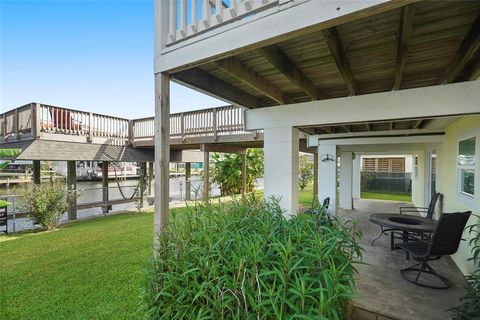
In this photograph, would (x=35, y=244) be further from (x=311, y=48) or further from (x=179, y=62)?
(x=311, y=48)

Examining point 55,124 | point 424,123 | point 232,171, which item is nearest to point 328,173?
point 424,123

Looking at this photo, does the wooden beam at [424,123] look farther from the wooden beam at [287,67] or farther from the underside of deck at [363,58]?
the wooden beam at [287,67]

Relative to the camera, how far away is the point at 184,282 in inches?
77.3

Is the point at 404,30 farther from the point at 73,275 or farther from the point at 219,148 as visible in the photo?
the point at 219,148

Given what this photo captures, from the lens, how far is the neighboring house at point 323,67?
192 cm

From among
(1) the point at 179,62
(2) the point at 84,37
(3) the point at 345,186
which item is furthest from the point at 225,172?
(1) the point at 179,62

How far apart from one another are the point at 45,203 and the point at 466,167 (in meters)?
10.7

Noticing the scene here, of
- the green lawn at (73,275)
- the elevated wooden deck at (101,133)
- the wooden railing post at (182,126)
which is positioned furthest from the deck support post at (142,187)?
the green lawn at (73,275)

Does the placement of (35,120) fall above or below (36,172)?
above

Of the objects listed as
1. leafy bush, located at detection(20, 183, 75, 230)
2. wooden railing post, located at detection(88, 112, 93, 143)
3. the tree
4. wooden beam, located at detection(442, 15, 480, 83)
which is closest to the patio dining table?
wooden beam, located at detection(442, 15, 480, 83)

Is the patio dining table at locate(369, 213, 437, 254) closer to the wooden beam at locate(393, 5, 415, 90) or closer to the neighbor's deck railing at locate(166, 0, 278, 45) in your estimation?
the wooden beam at locate(393, 5, 415, 90)

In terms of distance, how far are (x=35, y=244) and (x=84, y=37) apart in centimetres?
722

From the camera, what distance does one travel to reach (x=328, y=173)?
8.00 m

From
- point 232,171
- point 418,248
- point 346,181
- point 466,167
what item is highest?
point 466,167
